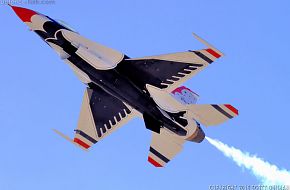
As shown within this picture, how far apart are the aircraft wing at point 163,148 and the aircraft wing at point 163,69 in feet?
15.0

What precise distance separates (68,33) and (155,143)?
11.9m

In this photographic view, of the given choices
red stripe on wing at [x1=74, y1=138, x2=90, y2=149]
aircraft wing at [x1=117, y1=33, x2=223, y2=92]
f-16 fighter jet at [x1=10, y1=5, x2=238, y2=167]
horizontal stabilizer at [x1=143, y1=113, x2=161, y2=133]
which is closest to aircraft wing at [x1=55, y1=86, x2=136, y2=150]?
red stripe on wing at [x1=74, y1=138, x2=90, y2=149]

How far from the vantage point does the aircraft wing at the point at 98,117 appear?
173 feet

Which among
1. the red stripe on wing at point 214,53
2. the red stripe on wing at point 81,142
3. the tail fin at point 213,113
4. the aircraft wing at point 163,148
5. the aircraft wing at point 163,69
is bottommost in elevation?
the red stripe on wing at point 81,142

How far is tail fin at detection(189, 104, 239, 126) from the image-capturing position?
48.4 meters

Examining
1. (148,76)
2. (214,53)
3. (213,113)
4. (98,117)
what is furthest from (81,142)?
(214,53)

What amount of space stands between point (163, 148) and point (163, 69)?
7.41 metres

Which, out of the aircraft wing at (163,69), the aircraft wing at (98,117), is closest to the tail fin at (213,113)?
the aircraft wing at (163,69)

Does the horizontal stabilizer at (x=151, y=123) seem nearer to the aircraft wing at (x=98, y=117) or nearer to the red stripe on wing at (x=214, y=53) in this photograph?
the aircraft wing at (x=98, y=117)

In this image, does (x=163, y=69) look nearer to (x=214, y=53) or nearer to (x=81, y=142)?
(x=214, y=53)

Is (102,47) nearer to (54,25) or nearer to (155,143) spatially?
(54,25)

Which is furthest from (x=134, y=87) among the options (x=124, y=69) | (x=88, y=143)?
(x=88, y=143)

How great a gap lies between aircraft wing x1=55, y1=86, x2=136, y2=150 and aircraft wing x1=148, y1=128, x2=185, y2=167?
3132 millimetres

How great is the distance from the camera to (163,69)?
4759cm
